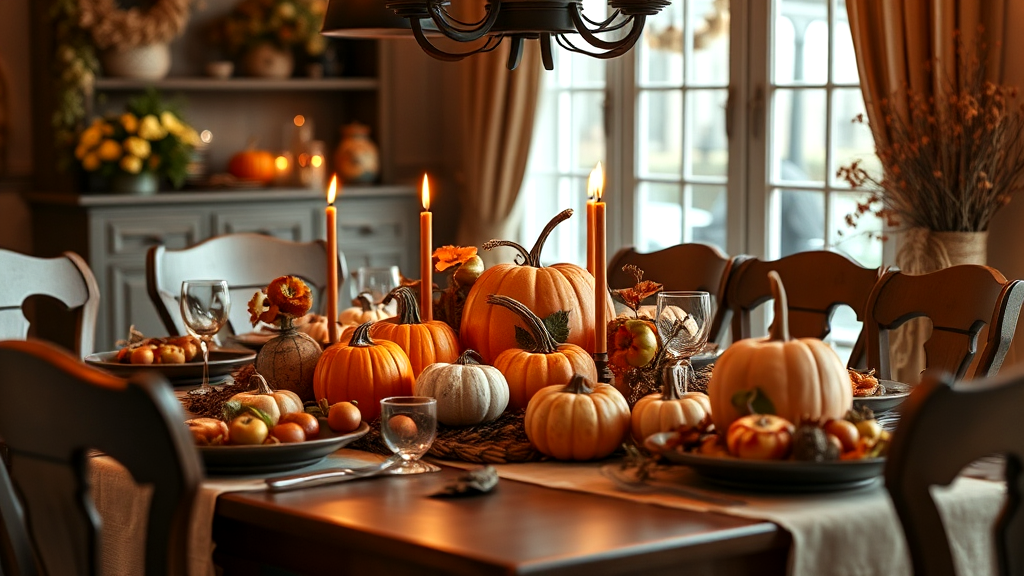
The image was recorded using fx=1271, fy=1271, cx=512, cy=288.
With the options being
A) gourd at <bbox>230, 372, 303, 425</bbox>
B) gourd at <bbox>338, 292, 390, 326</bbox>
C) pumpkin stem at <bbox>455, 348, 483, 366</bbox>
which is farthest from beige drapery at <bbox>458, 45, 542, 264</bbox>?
gourd at <bbox>230, 372, 303, 425</bbox>

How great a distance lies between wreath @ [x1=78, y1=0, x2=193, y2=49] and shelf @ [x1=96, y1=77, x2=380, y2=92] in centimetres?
14

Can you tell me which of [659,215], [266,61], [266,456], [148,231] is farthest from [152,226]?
[266,456]

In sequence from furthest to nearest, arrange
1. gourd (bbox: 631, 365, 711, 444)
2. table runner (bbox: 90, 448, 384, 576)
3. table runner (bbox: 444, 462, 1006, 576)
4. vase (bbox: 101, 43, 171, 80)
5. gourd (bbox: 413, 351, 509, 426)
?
vase (bbox: 101, 43, 171, 80)
gourd (bbox: 413, 351, 509, 426)
gourd (bbox: 631, 365, 711, 444)
table runner (bbox: 90, 448, 384, 576)
table runner (bbox: 444, 462, 1006, 576)

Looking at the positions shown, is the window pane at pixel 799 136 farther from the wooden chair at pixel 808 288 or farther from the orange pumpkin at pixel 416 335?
the orange pumpkin at pixel 416 335

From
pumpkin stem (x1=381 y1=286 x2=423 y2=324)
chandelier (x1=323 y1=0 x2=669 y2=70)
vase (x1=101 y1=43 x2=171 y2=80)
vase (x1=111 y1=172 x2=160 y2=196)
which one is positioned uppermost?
vase (x1=101 y1=43 x2=171 y2=80)

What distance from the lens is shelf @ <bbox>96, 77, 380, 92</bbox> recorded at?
15.0 ft

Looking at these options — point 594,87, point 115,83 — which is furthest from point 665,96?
point 115,83

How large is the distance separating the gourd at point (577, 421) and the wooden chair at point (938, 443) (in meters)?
0.46

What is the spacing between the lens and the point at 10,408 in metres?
1.42

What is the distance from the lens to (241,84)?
4.77 m

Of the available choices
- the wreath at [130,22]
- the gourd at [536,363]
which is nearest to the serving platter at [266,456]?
the gourd at [536,363]

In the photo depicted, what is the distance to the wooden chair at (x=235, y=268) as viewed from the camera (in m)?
2.83

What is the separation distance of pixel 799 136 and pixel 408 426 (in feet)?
8.83

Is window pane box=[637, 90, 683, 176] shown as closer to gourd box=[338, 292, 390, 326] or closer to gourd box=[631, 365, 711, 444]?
gourd box=[338, 292, 390, 326]
